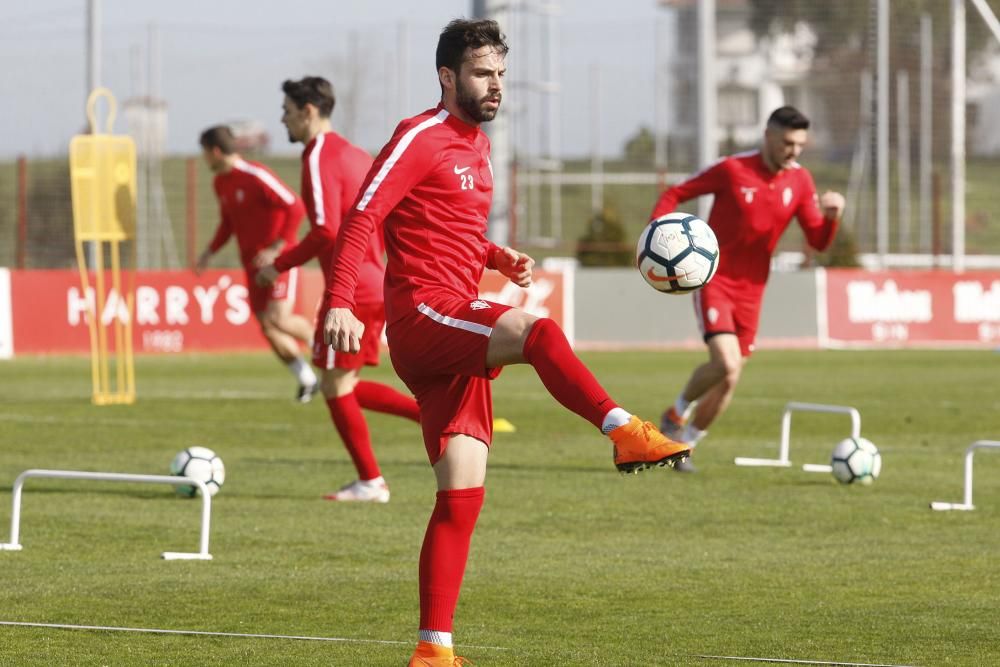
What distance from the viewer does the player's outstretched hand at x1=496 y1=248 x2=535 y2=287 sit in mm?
6082

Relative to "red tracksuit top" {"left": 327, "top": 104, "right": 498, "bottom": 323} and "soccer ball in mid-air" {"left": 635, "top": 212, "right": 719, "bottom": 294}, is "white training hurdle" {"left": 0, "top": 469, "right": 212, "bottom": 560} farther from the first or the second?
"soccer ball in mid-air" {"left": 635, "top": 212, "right": 719, "bottom": 294}

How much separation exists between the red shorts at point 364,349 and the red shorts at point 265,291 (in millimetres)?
5109

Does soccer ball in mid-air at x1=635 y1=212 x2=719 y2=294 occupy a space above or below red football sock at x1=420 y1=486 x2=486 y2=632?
above

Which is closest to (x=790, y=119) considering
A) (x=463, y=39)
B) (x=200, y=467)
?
(x=200, y=467)

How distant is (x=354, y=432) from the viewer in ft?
31.7

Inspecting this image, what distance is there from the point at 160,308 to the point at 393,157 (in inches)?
735

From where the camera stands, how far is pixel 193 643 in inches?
232

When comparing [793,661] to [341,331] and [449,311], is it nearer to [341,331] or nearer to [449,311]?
[449,311]

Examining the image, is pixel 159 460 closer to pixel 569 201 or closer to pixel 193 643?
pixel 193 643

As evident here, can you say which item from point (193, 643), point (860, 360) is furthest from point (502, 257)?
point (860, 360)

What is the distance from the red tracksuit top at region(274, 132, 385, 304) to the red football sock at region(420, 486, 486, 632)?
162 inches

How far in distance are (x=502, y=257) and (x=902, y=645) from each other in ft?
6.41

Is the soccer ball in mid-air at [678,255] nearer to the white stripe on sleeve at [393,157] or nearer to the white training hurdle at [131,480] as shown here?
the white stripe on sleeve at [393,157]

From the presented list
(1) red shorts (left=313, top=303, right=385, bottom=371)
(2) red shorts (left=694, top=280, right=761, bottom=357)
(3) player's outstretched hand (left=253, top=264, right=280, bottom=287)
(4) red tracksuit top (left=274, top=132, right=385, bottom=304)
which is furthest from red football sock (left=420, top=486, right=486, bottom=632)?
(2) red shorts (left=694, top=280, right=761, bottom=357)
